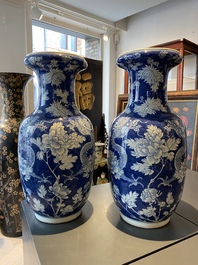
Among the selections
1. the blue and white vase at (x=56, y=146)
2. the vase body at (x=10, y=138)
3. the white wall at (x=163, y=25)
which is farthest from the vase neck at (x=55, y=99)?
the white wall at (x=163, y=25)

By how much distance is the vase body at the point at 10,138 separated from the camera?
97 centimetres

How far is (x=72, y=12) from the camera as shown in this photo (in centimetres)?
228

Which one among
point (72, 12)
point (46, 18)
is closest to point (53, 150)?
point (72, 12)

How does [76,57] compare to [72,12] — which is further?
[72,12]

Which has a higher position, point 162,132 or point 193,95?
point 193,95

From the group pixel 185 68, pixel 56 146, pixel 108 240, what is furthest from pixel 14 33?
pixel 108 240

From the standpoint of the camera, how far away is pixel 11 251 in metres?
1.04

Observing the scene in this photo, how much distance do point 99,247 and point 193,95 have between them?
79 centimetres

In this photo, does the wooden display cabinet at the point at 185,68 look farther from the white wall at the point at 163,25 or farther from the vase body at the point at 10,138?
the vase body at the point at 10,138

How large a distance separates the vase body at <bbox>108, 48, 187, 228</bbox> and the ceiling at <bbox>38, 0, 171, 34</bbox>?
197 centimetres

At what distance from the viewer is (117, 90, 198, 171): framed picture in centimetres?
93

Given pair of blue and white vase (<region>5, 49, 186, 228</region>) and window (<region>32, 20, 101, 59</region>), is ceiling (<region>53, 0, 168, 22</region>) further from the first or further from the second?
pair of blue and white vase (<region>5, 49, 186, 228</region>)

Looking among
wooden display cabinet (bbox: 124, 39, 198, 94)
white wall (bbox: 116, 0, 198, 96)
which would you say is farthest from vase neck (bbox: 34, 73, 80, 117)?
white wall (bbox: 116, 0, 198, 96)

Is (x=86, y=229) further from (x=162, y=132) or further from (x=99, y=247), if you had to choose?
(x=162, y=132)
